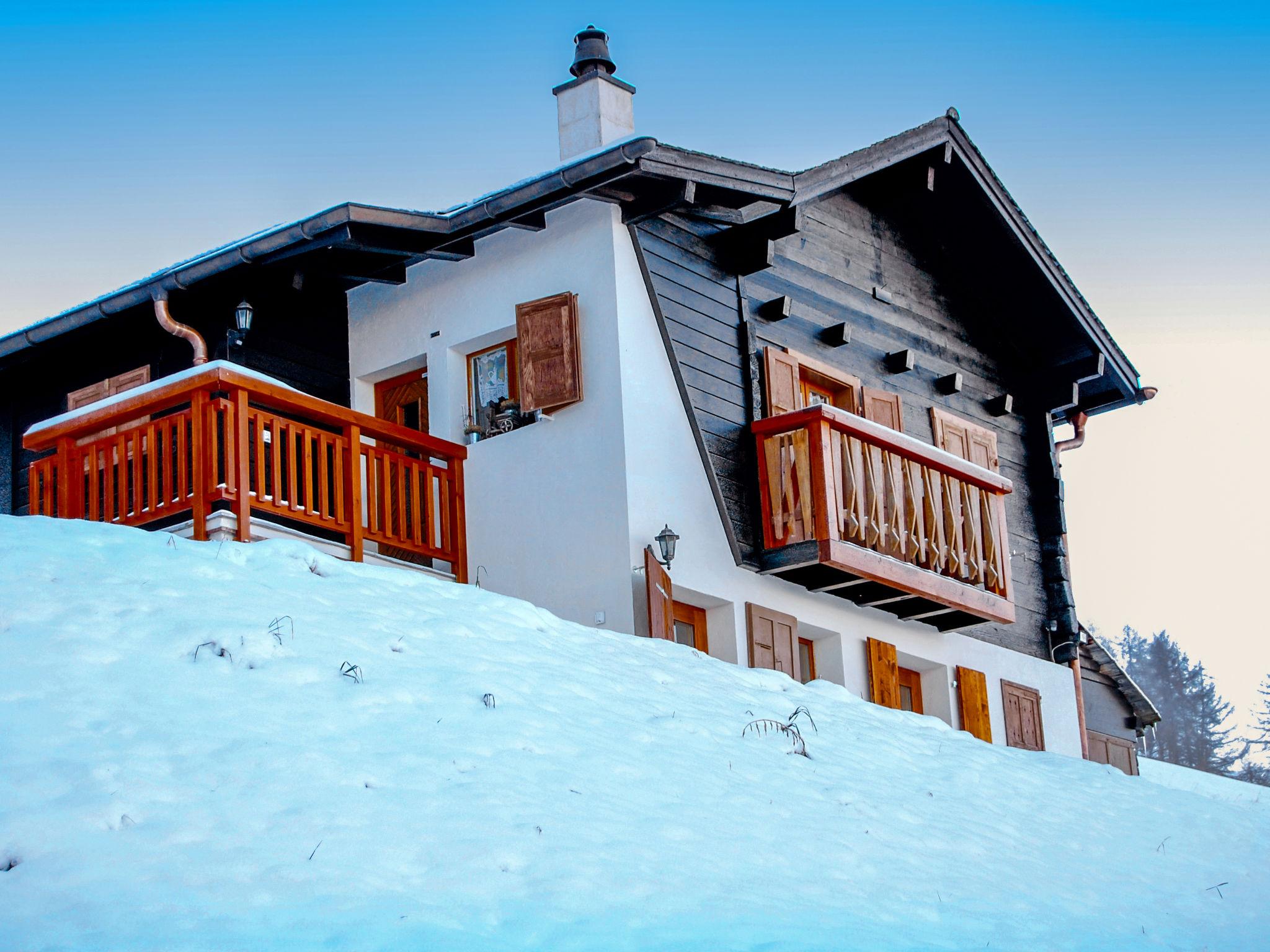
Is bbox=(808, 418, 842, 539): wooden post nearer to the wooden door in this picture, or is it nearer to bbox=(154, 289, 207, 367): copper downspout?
the wooden door

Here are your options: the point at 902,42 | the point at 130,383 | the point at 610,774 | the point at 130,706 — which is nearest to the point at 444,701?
the point at 610,774

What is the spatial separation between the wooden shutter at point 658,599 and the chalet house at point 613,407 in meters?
0.03

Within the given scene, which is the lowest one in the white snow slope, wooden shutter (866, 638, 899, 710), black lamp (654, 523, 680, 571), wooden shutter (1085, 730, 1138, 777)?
the white snow slope

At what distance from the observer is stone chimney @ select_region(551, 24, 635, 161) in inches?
519

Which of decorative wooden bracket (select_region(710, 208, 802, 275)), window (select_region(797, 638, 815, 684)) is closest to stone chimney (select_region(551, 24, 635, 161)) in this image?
decorative wooden bracket (select_region(710, 208, 802, 275))

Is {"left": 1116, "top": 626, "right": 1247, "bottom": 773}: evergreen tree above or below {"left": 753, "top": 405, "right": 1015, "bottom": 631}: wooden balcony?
above

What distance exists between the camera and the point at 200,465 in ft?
30.8

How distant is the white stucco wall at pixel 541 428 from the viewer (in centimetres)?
1125

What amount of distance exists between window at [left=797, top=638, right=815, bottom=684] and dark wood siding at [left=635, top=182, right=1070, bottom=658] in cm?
123

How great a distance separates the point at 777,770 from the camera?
7.62 meters

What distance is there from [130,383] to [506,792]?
28.9 ft

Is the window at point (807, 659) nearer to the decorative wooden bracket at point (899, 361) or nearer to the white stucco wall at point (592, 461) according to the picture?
the white stucco wall at point (592, 461)

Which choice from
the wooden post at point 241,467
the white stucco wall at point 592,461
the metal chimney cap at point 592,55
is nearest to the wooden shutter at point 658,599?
the white stucco wall at point 592,461

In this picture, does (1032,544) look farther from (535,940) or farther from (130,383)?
(535,940)
